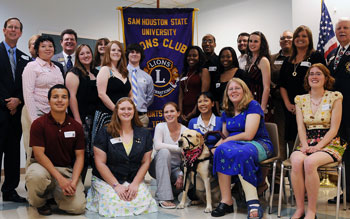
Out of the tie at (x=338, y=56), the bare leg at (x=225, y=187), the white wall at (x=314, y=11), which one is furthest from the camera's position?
the white wall at (x=314, y=11)

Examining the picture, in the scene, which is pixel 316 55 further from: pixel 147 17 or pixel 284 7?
pixel 284 7

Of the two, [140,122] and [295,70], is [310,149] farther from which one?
[140,122]

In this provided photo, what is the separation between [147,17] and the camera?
4922 millimetres

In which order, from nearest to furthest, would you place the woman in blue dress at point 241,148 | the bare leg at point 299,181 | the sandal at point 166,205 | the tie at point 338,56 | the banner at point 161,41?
the bare leg at point 299,181 → the woman in blue dress at point 241,148 → the sandal at point 166,205 → the tie at point 338,56 → the banner at point 161,41

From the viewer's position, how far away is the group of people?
325 cm

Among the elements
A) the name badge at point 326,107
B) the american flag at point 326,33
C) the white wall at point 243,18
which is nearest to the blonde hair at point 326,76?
the name badge at point 326,107

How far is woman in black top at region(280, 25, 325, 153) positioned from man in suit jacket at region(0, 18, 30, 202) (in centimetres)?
284

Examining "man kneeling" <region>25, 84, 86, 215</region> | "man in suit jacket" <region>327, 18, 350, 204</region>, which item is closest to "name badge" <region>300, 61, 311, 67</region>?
"man in suit jacket" <region>327, 18, 350, 204</region>

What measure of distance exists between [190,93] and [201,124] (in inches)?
27.9

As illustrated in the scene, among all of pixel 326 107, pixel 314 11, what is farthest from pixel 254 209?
pixel 314 11

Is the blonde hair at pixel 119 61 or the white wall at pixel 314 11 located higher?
the white wall at pixel 314 11

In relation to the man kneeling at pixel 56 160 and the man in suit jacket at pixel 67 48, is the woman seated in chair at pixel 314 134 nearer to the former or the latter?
the man kneeling at pixel 56 160

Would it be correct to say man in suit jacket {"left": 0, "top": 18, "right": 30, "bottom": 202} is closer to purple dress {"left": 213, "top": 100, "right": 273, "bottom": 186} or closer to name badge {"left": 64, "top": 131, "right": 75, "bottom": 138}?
name badge {"left": 64, "top": 131, "right": 75, "bottom": 138}

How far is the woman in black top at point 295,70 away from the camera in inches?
152
